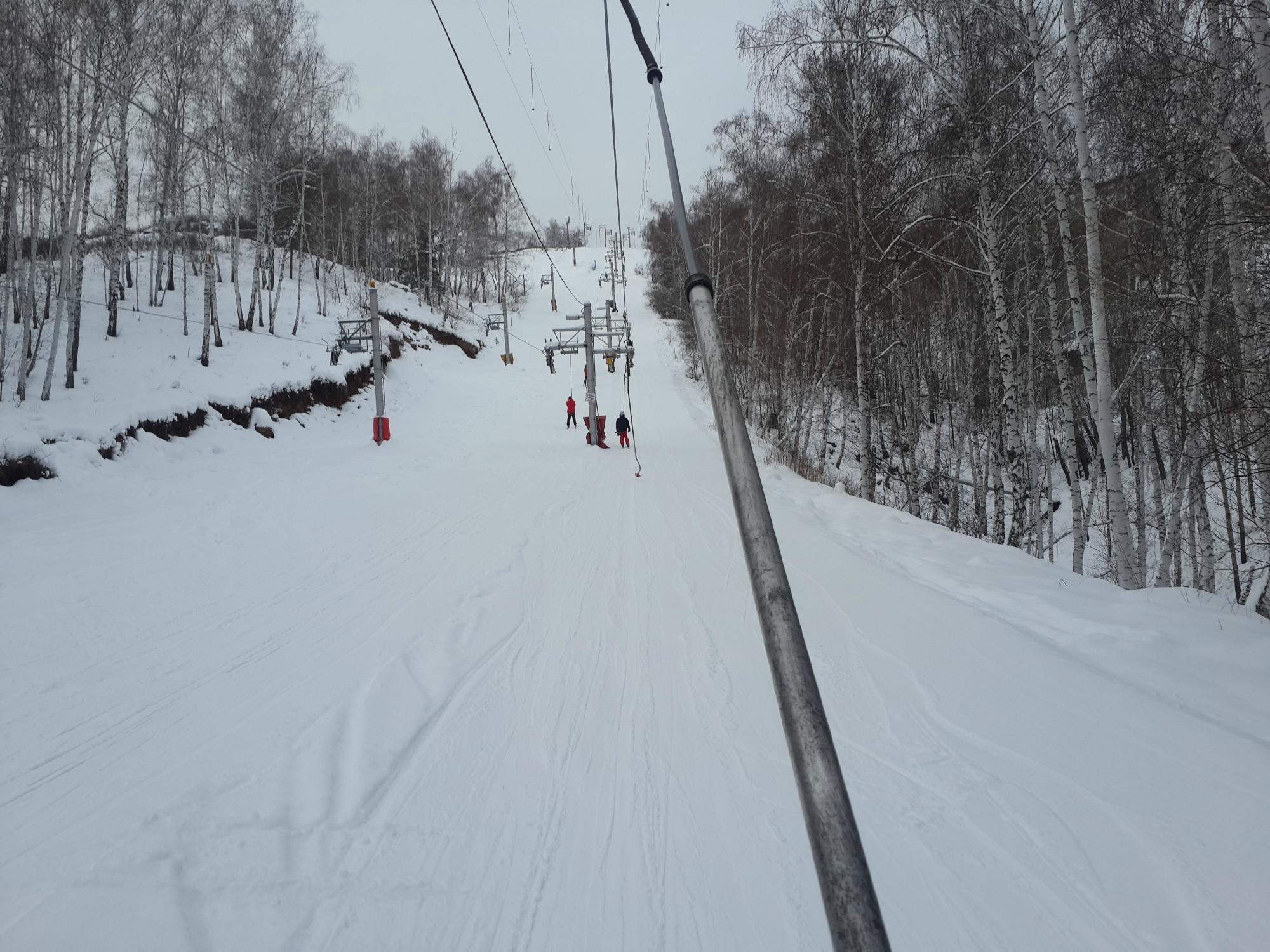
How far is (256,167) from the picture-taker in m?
18.0

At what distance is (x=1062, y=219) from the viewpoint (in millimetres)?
6758

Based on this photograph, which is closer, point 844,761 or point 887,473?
point 844,761

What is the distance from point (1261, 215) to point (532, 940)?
7.34 metres

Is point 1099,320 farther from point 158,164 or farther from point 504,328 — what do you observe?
point 504,328

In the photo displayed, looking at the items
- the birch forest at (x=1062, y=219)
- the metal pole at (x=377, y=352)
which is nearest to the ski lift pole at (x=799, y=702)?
the birch forest at (x=1062, y=219)

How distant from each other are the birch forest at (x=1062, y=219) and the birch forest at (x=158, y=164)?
10290 millimetres

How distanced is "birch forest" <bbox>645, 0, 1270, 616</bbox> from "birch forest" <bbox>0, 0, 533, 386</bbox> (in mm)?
10290

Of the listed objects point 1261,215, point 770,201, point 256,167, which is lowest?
point 1261,215

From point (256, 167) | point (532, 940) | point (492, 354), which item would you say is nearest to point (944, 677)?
point (532, 940)

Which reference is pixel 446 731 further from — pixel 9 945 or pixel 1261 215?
pixel 1261 215

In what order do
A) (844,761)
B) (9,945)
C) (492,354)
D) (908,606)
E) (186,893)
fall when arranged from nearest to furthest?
(9,945)
(186,893)
(844,761)
(908,606)
(492,354)

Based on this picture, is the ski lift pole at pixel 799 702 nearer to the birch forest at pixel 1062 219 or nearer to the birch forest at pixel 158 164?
the birch forest at pixel 1062 219

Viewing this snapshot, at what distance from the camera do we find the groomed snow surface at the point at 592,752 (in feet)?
6.10

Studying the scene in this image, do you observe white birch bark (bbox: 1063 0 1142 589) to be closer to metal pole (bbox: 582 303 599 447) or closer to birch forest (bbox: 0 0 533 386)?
birch forest (bbox: 0 0 533 386)
